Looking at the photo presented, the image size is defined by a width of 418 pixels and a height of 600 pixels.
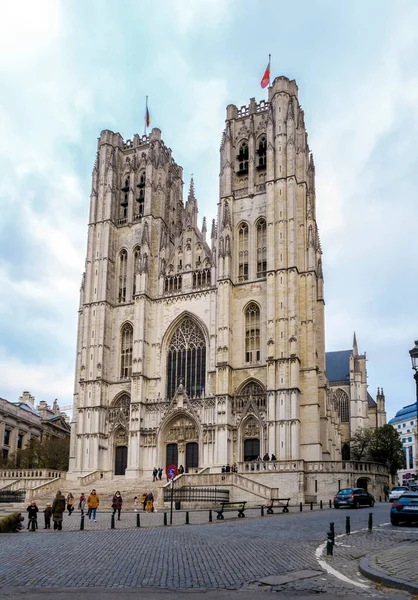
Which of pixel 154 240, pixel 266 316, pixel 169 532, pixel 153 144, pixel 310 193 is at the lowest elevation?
pixel 169 532

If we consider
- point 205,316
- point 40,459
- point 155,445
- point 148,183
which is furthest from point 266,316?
point 40,459

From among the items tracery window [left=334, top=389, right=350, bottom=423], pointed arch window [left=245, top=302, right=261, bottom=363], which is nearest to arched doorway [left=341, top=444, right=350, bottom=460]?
tracery window [left=334, top=389, right=350, bottom=423]

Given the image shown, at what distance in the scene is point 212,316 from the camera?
1944 inches

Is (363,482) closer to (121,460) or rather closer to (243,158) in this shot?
(121,460)

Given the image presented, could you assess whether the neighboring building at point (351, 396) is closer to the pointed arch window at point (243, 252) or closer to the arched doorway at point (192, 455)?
the pointed arch window at point (243, 252)

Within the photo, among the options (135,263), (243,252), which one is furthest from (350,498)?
(135,263)

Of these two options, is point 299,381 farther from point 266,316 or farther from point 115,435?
point 115,435

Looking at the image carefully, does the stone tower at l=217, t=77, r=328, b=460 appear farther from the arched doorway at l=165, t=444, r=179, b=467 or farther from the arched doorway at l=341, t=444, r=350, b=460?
the arched doorway at l=341, t=444, r=350, b=460

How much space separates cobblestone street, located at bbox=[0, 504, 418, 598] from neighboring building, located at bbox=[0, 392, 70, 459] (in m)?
44.0

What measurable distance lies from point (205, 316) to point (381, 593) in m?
40.6

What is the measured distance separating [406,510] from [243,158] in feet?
129

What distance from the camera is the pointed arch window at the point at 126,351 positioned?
5212 cm

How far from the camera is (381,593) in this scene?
9352 millimetres

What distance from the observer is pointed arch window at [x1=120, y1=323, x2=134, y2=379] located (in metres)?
52.1
